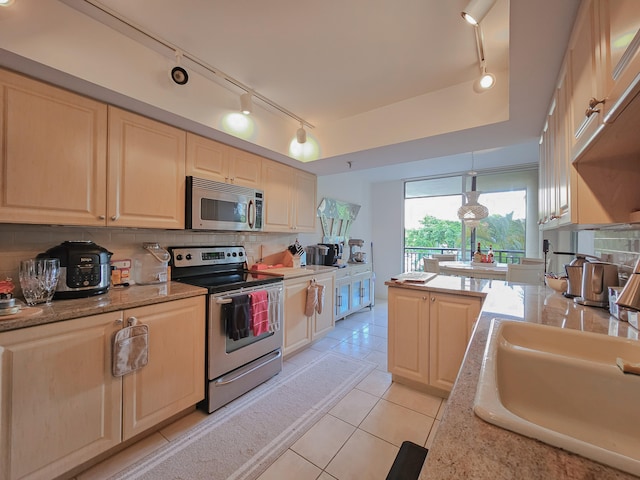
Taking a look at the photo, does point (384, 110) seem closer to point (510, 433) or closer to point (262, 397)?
point (510, 433)

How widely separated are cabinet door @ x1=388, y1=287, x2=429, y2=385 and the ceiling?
1.37 metres

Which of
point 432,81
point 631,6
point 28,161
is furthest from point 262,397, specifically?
point 432,81

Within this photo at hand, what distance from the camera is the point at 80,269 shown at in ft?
5.06

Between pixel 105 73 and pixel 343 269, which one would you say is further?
pixel 343 269

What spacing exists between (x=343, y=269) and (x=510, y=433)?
3.27 m

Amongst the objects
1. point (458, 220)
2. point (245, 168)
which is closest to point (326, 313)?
point (245, 168)

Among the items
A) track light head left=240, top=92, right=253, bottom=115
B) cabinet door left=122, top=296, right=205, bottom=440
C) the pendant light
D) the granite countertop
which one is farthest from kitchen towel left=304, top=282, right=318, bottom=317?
the pendant light

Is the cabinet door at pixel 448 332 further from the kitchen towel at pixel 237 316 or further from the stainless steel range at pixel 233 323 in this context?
the kitchen towel at pixel 237 316

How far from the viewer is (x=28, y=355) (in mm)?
1220

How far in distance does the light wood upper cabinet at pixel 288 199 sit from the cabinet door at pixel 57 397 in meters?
1.70

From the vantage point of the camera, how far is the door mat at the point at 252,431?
146 cm

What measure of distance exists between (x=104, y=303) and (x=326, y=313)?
2241 millimetres

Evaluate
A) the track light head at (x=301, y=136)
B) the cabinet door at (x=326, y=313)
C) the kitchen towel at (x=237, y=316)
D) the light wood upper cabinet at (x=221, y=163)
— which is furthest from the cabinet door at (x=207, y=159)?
the cabinet door at (x=326, y=313)

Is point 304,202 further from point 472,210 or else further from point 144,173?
point 472,210
